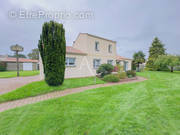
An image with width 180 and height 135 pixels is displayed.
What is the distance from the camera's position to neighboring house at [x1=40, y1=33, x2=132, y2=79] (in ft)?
34.4

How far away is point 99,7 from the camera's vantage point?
10.1 metres

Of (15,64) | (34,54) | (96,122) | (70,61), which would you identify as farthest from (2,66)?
(96,122)

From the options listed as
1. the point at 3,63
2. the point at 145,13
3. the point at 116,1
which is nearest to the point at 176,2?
the point at 145,13

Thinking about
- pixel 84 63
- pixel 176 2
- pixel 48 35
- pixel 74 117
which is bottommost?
pixel 74 117

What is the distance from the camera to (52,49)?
5.82 metres

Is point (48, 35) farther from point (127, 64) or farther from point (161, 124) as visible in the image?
point (127, 64)

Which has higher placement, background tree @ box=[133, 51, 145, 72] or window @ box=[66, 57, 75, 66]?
background tree @ box=[133, 51, 145, 72]

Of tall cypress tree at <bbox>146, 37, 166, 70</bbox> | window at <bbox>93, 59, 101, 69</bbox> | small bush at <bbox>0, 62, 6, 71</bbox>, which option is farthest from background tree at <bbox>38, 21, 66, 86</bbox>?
tall cypress tree at <bbox>146, 37, 166, 70</bbox>

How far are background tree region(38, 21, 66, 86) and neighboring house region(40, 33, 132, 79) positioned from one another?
386 centimetres

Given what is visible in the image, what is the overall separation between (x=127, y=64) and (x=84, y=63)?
11404 mm

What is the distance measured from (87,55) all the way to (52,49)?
6.59 m

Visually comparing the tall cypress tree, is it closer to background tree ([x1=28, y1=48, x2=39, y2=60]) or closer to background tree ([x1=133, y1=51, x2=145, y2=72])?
background tree ([x1=133, y1=51, x2=145, y2=72])

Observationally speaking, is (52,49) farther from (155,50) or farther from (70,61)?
(155,50)

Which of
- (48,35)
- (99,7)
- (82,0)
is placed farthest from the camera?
(99,7)
